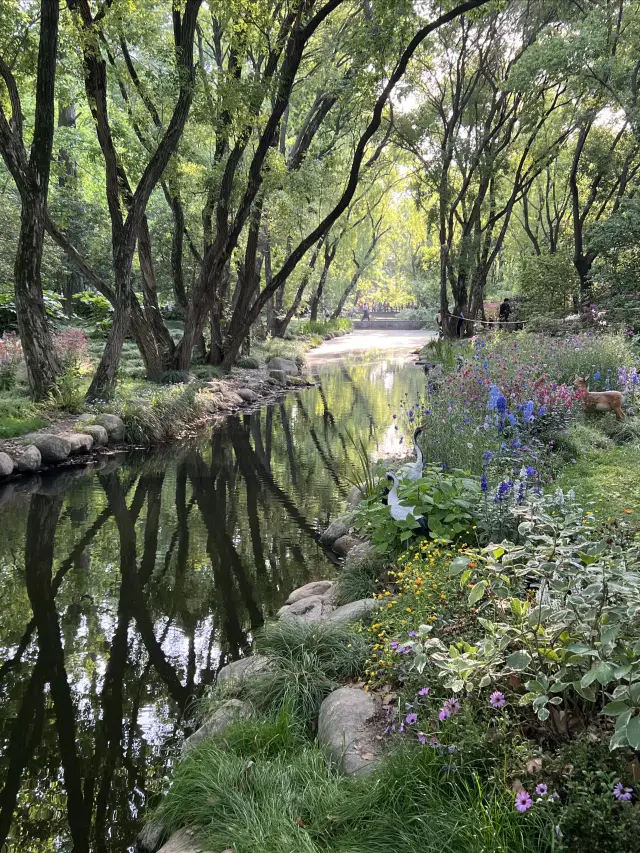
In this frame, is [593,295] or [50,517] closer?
[50,517]

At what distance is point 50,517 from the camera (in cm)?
636

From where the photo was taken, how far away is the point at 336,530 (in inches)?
224

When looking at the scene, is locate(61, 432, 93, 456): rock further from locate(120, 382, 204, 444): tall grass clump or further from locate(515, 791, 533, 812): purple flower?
locate(515, 791, 533, 812): purple flower

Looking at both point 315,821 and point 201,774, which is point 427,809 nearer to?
point 315,821

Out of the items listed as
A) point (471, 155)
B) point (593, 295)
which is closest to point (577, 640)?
point (593, 295)

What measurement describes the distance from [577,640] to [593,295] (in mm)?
14946

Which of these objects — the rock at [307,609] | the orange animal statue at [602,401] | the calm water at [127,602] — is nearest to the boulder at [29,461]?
the calm water at [127,602]

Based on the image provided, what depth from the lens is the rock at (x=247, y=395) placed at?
1361cm

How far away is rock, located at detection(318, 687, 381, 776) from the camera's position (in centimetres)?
232

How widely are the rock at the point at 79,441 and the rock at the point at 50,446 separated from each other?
160mm

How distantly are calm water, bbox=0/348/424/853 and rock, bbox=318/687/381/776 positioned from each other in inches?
34.7

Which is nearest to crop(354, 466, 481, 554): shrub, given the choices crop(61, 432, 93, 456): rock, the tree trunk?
crop(61, 432, 93, 456): rock

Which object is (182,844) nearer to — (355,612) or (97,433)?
(355,612)

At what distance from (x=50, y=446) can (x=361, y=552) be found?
5208mm
